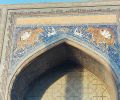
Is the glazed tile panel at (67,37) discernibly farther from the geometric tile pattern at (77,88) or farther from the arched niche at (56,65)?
the geometric tile pattern at (77,88)

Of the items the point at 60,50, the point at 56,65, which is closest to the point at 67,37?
the point at 60,50

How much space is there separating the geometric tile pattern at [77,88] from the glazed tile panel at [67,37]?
864 mm

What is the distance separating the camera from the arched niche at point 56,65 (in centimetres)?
761

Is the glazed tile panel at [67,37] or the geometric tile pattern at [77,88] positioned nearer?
the glazed tile panel at [67,37]

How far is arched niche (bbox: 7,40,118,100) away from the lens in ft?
25.0

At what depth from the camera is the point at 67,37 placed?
7.86 meters

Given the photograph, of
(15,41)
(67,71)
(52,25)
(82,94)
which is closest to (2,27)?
(15,41)

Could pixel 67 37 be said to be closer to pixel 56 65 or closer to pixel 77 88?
pixel 56 65

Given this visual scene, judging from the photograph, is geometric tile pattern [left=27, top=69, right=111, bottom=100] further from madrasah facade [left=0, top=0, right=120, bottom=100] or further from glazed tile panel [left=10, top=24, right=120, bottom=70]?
glazed tile panel [left=10, top=24, right=120, bottom=70]

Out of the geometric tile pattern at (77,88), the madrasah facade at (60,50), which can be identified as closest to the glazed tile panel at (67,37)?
the madrasah facade at (60,50)

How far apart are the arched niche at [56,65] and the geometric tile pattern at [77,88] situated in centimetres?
15

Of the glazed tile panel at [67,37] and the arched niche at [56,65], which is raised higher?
the glazed tile panel at [67,37]

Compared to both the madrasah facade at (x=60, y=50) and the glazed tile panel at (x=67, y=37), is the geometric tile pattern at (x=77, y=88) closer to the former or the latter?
the madrasah facade at (x=60, y=50)

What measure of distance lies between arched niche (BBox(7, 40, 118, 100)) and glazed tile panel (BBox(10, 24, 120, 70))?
0.43 feet
